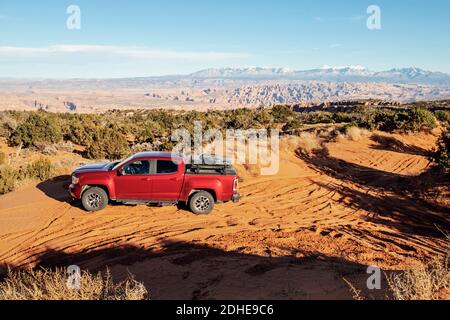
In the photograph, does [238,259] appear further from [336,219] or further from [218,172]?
[336,219]

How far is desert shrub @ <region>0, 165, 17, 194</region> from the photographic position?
13.4m

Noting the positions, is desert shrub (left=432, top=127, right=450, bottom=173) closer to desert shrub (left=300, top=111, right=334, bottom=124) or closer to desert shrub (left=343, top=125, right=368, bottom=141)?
desert shrub (left=343, top=125, right=368, bottom=141)

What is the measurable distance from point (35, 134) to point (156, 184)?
17499 millimetres

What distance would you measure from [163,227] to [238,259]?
287 cm

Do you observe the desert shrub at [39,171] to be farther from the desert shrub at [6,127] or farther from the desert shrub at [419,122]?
the desert shrub at [419,122]

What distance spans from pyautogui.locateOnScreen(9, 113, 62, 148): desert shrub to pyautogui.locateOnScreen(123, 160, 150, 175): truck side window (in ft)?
53.6

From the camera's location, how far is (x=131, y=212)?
1059 cm

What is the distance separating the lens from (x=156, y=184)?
10.3 m

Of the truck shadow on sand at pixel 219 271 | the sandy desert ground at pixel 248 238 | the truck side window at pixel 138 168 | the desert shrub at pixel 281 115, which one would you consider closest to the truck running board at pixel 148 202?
the sandy desert ground at pixel 248 238

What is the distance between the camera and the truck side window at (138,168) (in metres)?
10.4

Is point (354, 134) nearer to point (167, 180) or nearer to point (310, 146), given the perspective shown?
point (310, 146)

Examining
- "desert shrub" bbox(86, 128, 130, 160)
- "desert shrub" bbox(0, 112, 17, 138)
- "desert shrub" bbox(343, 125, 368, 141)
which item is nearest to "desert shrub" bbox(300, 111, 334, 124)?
"desert shrub" bbox(343, 125, 368, 141)

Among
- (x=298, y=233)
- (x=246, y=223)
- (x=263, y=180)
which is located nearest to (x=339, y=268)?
(x=298, y=233)

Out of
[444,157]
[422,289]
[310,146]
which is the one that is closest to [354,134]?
[310,146]
